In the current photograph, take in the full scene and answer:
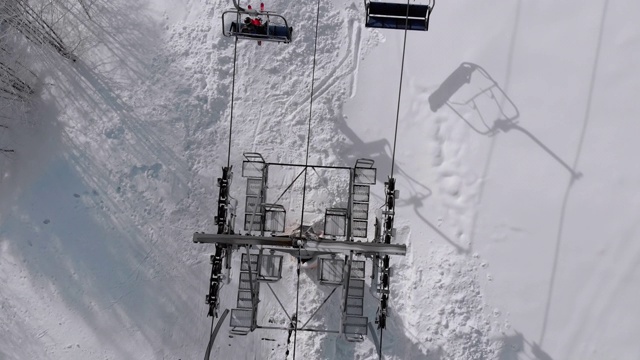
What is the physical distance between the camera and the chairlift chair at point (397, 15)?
11125mm

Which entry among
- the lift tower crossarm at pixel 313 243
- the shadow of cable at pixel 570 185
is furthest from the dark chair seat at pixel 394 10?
the shadow of cable at pixel 570 185

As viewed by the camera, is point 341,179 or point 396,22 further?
point 341,179

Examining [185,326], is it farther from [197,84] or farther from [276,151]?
[197,84]

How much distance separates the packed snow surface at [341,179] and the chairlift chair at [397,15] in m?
2.27

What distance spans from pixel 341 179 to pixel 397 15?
13.2 ft

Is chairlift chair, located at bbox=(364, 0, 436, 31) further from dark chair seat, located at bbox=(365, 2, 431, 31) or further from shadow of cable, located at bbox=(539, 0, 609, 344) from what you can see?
shadow of cable, located at bbox=(539, 0, 609, 344)

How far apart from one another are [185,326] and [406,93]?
768 cm

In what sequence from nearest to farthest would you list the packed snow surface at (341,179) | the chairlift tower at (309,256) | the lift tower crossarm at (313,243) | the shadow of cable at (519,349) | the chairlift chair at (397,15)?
the lift tower crossarm at (313,243) < the chairlift tower at (309,256) < the chairlift chair at (397,15) < the shadow of cable at (519,349) < the packed snow surface at (341,179)

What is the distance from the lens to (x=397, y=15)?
11.3 meters

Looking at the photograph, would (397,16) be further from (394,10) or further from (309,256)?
(309,256)

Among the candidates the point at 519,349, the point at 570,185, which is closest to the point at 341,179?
the point at 570,185

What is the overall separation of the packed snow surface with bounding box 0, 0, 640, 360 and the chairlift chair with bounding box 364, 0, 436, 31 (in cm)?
227

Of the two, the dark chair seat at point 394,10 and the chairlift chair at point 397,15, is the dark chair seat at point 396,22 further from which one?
the dark chair seat at point 394,10

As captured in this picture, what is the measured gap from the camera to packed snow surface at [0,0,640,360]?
42.7ft
